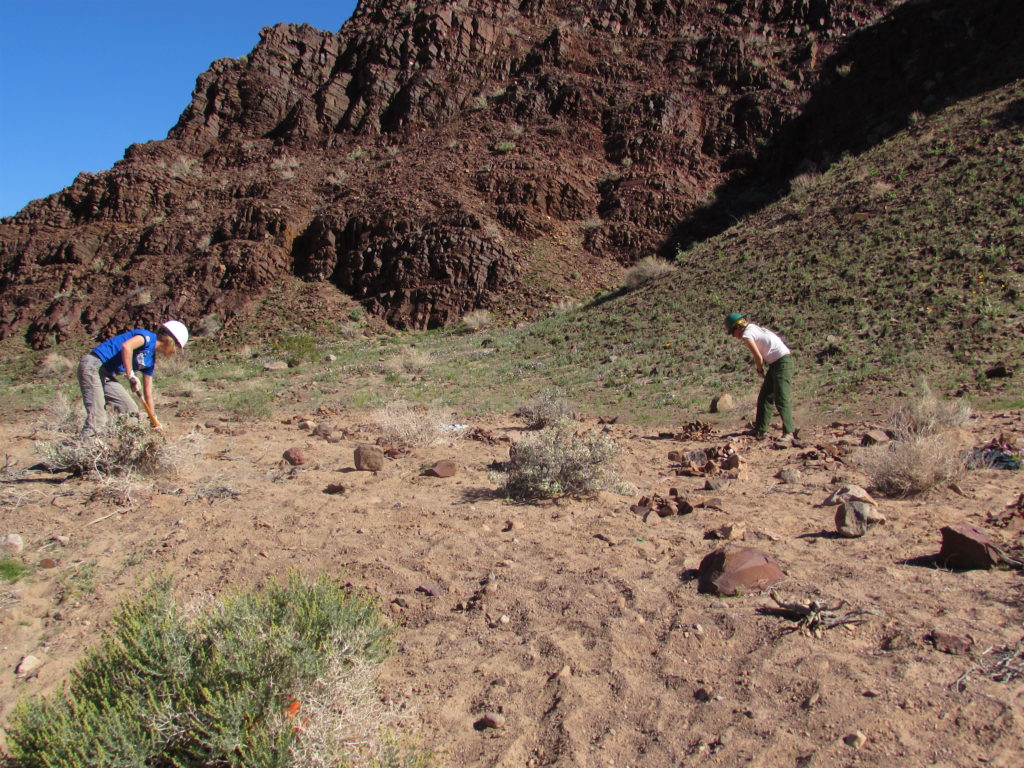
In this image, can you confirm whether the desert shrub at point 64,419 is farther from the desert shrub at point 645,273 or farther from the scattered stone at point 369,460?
the desert shrub at point 645,273

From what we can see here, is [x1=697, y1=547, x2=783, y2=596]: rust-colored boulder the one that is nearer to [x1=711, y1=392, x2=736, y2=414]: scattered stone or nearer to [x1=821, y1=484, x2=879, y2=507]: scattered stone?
[x1=821, y1=484, x2=879, y2=507]: scattered stone

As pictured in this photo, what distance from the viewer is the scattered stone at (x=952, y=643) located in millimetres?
2543

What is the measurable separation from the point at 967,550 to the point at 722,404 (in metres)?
6.49

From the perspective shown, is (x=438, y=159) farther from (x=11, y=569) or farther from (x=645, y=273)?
(x=11, y=569)

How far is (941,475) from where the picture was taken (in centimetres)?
471

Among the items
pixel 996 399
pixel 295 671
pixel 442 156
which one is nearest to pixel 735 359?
pixel 996 399

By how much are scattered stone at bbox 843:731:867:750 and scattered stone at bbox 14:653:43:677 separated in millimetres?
3573

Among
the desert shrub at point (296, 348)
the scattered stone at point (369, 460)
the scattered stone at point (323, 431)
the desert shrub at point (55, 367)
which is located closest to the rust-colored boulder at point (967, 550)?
the scattered stone at point (369, 460)

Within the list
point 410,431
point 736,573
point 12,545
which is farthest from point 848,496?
point 12,545

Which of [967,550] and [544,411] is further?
[544,411]

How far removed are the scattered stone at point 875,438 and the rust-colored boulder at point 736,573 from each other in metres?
3.71

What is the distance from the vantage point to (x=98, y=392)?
616 cm

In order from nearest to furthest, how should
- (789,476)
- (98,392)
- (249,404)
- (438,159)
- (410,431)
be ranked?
1. (789,476)
2. (98,392)
3. (410,431)
4. (249,404)
5. (438,159)

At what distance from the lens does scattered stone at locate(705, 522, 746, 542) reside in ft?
13.7
